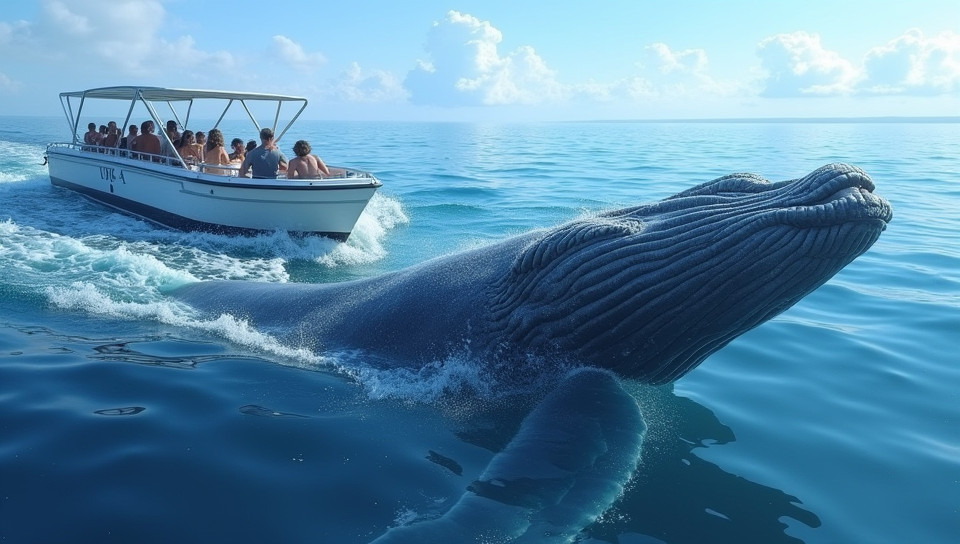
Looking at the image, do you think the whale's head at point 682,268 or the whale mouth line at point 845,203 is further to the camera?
the whale's head at point 682,268

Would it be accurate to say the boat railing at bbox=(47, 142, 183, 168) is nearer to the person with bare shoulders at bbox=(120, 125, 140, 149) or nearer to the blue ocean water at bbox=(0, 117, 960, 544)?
the person with bare shoulders at bbox=(120, 125, 140, 149)

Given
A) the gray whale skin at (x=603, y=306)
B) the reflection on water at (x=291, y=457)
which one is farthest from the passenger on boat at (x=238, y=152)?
the gray whale skin at (x=603, y=306)

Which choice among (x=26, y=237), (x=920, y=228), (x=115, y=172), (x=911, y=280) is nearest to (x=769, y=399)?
(x=911, y=280)

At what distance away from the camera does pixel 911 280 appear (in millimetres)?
12203

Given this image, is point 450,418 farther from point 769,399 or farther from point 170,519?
point 769,399

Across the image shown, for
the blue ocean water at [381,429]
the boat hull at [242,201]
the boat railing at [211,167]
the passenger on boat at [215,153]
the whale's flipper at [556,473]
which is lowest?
the blue ocean water at [381,429]

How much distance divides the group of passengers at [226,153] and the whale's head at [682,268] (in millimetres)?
13629

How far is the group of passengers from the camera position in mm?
18297

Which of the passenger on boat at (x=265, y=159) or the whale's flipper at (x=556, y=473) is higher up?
Answer: the passenger on boat at (x=265, y=159)

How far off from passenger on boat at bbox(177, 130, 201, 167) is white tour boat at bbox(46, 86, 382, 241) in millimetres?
277

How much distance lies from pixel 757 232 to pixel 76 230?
60.9 feet

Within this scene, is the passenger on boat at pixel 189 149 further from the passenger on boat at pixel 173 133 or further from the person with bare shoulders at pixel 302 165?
the person with bare shoulders at pixel 302 165

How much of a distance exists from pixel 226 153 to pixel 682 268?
18.4m

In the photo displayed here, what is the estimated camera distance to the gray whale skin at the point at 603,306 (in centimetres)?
420
